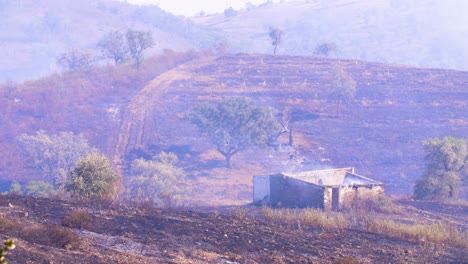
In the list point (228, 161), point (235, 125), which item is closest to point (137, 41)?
point (235, 125)

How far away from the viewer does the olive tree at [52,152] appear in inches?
1177

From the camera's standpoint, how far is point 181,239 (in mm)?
10883

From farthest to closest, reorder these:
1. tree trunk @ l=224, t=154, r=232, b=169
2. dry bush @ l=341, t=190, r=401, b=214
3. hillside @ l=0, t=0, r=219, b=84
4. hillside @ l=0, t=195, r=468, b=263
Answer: hillside @ l=0, t=0, r=219, b=84
tree trunk @ l=224, t=154, r=232, b=169
dry bush @ l=341, t=190, r=401, b=214
hillside @ l=0, t=195, r=468, b=263

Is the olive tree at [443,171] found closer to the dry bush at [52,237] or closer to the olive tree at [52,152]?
the dry bush at [52,237]

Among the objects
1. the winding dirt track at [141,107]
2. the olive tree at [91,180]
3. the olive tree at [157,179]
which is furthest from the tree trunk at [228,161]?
the olive tree at [91,180]

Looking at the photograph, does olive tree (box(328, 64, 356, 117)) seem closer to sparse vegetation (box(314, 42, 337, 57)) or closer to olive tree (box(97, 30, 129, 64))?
sparse vegetation (box(314, 42, 337, 57))

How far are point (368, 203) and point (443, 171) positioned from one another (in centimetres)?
455

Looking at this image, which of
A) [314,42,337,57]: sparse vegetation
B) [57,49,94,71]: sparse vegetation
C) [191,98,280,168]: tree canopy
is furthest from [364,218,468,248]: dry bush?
[314,42,337,57]: sparse vegetation

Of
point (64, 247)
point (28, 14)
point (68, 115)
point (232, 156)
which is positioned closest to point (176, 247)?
point (64, 247)

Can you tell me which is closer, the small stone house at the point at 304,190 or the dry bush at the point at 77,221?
the dry bush at the point at 77,221

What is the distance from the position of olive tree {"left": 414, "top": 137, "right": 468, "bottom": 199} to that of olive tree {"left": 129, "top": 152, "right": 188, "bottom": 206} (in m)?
11.0

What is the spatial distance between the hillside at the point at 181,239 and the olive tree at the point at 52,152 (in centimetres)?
1688

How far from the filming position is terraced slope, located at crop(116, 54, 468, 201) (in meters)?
32.1

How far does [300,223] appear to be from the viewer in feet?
44.9
